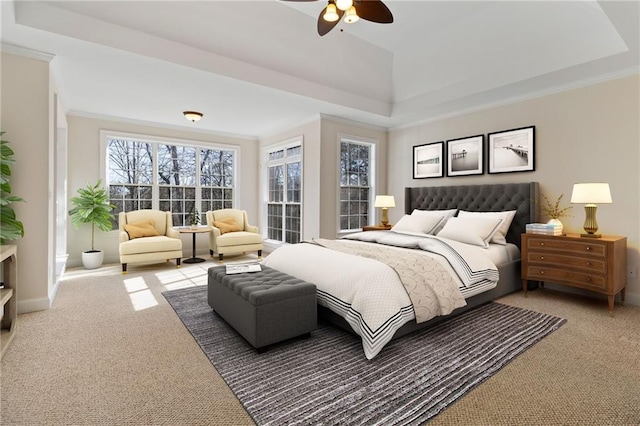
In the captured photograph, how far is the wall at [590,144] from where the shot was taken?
3439 millimetres

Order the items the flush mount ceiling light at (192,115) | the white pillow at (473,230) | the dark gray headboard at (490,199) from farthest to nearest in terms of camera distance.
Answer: the flush mount ceiling light at (192,115), the dark gray headboard at (490,199), the white pillow at (473,230)

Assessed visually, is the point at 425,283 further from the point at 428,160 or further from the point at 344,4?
the point at 428,160

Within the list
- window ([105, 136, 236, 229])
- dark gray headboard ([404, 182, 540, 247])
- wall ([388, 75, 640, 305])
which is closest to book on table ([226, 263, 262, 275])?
dark gray headboard ([404, 182, 540, 247])

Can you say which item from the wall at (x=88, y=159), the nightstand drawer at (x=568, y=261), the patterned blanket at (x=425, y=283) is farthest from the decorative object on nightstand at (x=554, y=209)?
the wall at (x=88, y=159)

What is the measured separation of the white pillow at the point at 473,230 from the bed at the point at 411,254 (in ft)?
0.39

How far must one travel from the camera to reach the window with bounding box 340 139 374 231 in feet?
19.1

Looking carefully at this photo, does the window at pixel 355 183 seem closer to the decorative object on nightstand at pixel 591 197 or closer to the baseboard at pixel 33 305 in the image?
the decorative object on nightstand at pixel 591 197

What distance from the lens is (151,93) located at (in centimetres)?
442

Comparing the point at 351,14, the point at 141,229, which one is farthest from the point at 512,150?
the point at 141,229

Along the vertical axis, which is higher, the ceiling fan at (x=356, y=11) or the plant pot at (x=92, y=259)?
the ceiling fan at (x=356, y=11)

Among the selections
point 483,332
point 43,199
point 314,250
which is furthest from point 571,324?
point 43,199

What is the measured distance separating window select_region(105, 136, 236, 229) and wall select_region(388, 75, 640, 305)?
523 centimetres

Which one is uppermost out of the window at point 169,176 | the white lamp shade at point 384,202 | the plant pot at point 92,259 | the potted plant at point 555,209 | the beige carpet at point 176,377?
the window at point 169,176

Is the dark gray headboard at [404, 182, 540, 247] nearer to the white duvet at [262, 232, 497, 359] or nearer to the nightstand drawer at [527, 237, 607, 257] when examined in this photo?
the nightstand drawer at [527, 237, 607, 257]
